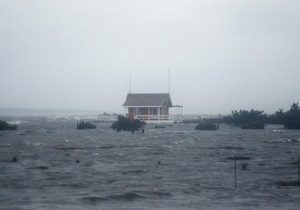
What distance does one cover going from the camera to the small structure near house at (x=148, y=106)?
61.7 meters

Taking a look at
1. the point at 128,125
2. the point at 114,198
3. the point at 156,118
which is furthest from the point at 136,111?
the point at 114,198

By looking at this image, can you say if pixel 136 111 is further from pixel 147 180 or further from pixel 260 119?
pixel 147 180

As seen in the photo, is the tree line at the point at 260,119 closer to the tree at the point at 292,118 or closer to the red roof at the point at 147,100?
the tree at the point at 292,118

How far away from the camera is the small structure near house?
6166 centimetres

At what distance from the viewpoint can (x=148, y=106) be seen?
61531mm

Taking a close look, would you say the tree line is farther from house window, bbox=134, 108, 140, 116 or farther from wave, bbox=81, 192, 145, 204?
wave, bbox=81, 192, 145, 204

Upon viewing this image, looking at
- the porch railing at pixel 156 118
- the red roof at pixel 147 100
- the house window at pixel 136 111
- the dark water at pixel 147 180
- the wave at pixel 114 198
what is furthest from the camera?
the house window at pixel 136 111

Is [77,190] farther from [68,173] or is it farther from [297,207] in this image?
[297,207]

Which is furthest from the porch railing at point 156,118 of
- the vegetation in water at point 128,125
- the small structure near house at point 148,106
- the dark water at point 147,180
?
the dark water at point 147,180

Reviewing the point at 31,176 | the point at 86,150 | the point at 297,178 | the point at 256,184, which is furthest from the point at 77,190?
the point at 86,150

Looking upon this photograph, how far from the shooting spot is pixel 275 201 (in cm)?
1303

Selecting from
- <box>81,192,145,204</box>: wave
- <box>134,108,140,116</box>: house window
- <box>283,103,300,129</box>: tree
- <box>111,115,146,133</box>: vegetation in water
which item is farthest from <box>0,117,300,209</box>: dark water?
<box>134,108,140,116</box>: house window

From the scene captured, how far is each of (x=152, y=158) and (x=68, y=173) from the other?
19.9 feet

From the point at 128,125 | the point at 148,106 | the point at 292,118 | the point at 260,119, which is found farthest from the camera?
the point at 260,119
